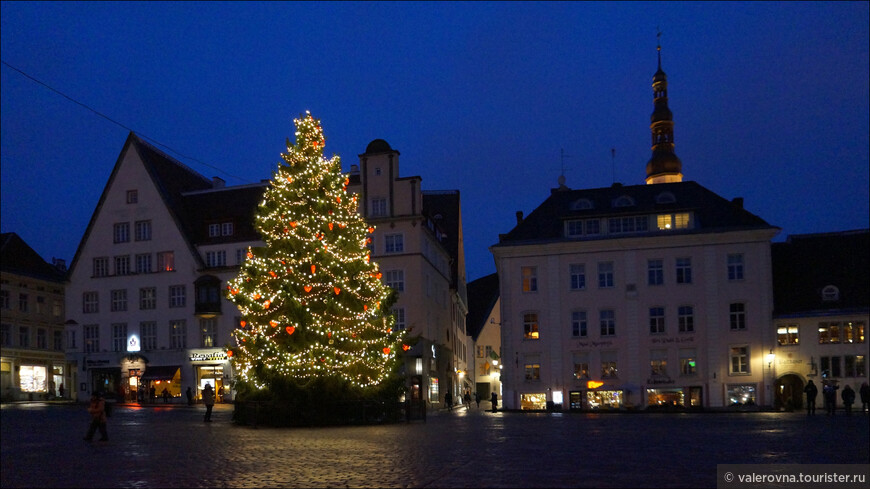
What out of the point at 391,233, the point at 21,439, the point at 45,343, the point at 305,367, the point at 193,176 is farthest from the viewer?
the point at 193,176

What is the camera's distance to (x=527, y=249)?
5566 centimetres

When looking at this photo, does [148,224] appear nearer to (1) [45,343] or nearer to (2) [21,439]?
(1) [45,343]

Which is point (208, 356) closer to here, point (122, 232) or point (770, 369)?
point (122, 232)

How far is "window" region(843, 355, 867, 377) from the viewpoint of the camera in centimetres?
5038

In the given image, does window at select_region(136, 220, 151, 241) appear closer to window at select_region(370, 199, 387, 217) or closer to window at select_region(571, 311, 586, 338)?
window at select_region(370, 199, 387, 217)

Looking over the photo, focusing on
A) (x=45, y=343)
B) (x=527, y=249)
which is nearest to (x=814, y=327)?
(x=527, y=249)

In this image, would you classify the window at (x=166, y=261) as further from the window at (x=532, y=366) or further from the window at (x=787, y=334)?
the window at (x=787, y=334)

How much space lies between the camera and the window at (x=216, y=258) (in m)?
67.4

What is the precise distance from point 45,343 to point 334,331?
5012 centimetres

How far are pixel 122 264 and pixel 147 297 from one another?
336 cm

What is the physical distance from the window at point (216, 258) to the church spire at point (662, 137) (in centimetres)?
5336

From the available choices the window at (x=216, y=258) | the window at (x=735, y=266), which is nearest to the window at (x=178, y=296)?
the window at (x=216, y=258)

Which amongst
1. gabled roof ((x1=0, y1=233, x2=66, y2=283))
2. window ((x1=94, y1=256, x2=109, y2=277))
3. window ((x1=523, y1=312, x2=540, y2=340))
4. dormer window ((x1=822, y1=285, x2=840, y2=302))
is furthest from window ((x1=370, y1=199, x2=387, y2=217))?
gabled roof ((x1=0, y1=233, x2=66, y2=283))

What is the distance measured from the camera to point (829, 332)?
51.5 m
